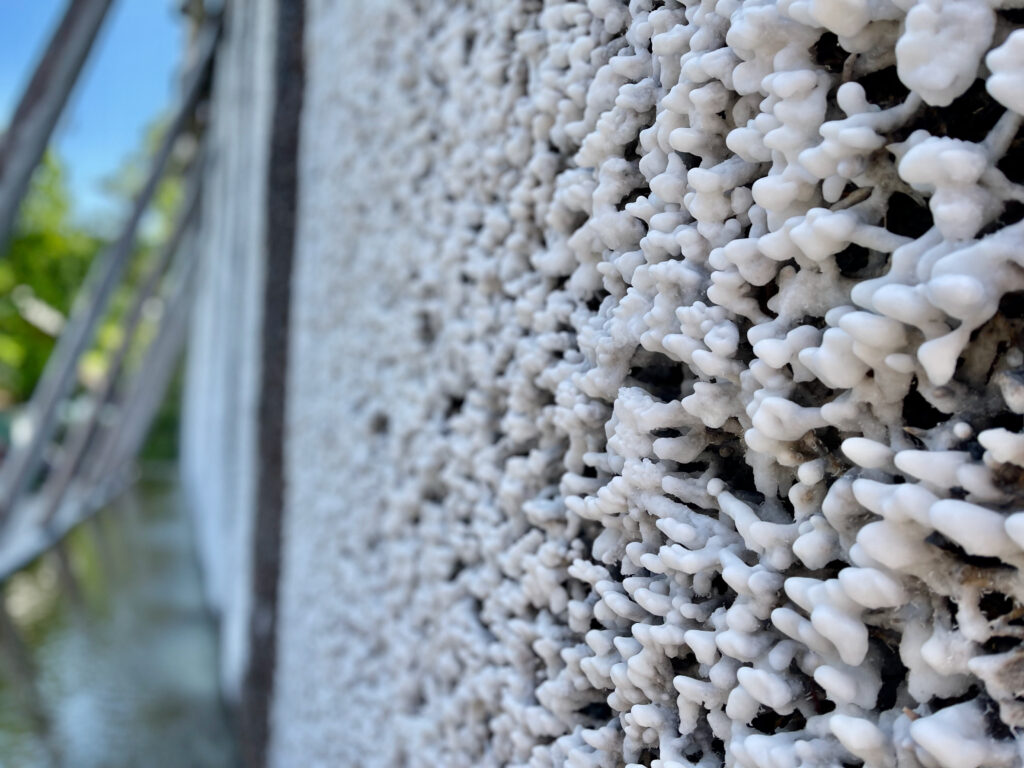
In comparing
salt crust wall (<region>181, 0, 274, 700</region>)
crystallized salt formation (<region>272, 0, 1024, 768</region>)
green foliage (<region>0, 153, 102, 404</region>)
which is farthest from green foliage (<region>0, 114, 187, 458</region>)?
crystallized salt formation (<region>272, 0, 1024, 768</region>)

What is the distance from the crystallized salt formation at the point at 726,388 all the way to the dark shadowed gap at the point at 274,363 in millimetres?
1187

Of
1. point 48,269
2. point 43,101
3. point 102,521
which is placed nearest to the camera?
point 43,101

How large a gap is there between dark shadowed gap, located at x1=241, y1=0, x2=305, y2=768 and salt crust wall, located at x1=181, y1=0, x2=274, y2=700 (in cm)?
16

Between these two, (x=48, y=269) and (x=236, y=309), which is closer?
(x=236, y=309)

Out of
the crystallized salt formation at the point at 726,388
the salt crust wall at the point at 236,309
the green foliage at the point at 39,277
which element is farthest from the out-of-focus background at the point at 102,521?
the crystallized salt formation at the point at 726,388

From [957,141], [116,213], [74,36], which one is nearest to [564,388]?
→ [957,141]

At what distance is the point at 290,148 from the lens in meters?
2.12

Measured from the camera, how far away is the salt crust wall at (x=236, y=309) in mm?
2531

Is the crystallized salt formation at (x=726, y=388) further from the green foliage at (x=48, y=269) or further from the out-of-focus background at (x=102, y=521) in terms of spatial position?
the green foliage at (x=48, y=269)

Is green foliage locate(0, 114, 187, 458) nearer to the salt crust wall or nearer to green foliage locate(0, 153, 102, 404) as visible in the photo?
green foliage locate(0, 153, 102, 404)

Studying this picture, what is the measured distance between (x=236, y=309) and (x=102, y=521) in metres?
3.55

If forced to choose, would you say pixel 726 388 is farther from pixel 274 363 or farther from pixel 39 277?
pixel 39 277

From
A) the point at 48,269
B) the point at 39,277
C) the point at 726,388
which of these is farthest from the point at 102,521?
the point at 726,388

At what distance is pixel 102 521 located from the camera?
624 cm
